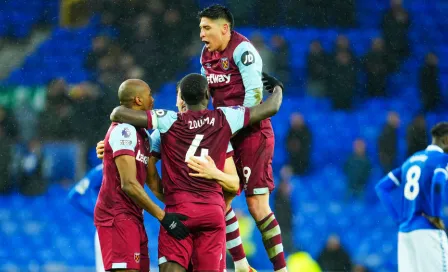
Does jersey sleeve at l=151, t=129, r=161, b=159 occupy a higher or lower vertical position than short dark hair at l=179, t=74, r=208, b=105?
lower

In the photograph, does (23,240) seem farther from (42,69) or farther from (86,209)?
(86,209)

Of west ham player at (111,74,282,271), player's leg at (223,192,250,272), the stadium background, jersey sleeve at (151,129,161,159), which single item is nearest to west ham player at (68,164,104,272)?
player's leg at (223,192,250,272)

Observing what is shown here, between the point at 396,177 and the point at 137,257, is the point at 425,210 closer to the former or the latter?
the point at 396,177

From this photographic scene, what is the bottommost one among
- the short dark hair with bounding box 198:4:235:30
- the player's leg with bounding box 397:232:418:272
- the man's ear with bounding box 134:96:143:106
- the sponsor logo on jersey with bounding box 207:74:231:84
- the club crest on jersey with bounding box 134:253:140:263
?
the player's leg with bounding box 397:232:418:272

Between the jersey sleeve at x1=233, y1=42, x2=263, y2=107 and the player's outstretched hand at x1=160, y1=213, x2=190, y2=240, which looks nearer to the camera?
the player's outstretched hand at x1=160, y1=213, x2=190, y2=240

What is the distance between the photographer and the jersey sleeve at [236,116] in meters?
4.82

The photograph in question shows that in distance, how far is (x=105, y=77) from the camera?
39.8ft

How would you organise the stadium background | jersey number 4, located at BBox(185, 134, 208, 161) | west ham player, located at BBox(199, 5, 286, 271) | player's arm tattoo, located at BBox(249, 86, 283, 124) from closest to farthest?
jersey number 4, located at BBox(185, 134, 208, 161) → player's arm tattoo, located at BBox(249, 86, 283, 124) → west ham player, located at BBox(199, 5, 286, 271) → the stadium background

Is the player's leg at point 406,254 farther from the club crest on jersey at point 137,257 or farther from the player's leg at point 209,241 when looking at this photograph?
the club crest on jersey at point 137,257

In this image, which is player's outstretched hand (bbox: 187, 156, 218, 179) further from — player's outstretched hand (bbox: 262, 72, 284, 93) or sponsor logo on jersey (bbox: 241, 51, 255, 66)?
player's outstretched hand (bbox: 262, 72, 284, 93)

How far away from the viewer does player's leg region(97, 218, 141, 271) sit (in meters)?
4.72

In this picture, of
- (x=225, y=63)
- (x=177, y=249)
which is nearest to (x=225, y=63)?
(x=225, y=63)

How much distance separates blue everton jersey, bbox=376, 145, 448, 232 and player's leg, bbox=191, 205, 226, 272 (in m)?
→ 3.09

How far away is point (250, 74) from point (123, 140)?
0.99 meters
